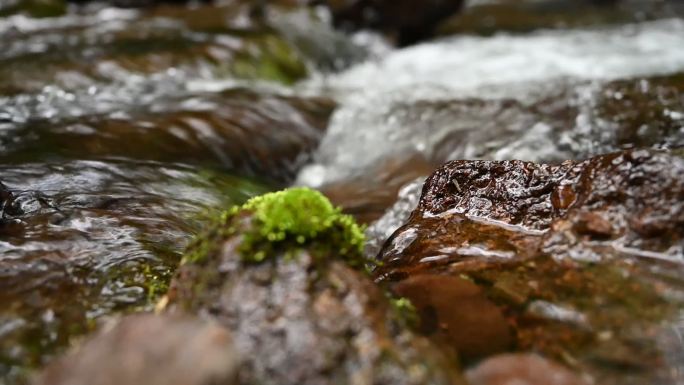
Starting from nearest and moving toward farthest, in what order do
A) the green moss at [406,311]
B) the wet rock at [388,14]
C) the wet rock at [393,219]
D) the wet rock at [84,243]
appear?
the green moss at [406,311] < the wet rock at [84,243] < the wet rock at [393,219] < the wet rock at [388,14]

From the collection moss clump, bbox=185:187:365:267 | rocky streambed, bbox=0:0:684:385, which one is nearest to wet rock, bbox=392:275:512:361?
rocky streambed, bbox=0:0:684:385

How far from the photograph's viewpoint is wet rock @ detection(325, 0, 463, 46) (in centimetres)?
1473

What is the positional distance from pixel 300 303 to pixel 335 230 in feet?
1.58

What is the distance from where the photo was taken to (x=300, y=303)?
93.0 inches

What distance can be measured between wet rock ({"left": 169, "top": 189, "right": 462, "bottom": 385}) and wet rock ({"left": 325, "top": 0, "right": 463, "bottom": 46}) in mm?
12893

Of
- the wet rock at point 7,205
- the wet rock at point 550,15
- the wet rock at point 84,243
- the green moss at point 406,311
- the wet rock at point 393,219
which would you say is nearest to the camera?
the green moss at point 406,311

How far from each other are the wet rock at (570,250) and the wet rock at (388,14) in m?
11.7

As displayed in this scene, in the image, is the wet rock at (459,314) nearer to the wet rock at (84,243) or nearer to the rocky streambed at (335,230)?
the rocky streambed at (335,230)

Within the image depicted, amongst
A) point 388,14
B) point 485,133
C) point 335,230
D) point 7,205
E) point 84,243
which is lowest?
point 485,133

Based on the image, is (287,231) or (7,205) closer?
(287,231)

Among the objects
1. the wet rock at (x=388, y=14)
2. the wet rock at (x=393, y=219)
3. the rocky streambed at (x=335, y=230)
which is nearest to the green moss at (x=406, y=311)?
the rocky streambed at (x=335, y=230)

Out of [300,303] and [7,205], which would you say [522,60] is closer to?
[7,205]

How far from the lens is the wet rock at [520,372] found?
223cm

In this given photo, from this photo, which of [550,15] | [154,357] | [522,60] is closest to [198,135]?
[154,357]
